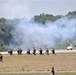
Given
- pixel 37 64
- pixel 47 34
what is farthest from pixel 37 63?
pixel 47 34

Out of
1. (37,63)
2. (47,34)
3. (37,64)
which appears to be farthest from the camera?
(47,34)

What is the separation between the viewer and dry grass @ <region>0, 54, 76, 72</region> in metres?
57.6

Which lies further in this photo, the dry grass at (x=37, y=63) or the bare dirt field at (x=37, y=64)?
the dry grass at (x=37, y=63)

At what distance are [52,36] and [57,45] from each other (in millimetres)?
12545

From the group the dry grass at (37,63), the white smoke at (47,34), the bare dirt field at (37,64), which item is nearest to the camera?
the bare dirt field at (37,64)

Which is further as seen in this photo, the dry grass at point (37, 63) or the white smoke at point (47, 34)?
the white smoke at point (47, 34)

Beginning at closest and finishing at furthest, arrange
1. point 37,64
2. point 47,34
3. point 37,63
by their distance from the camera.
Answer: point 37,64
point 37,63
point 47,34

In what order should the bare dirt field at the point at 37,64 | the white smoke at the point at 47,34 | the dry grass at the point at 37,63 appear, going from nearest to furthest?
the bare dirt field at the point at 37,64 < the dry grass at the point at 37,63 < the white smoke at the point at 47,34

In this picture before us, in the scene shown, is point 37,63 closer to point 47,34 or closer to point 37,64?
point 37,64

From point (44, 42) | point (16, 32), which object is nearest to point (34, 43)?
point (44, 42)

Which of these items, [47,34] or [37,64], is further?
[47,34]

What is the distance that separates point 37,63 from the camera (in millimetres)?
63094

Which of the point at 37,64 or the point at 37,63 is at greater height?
the point at 37,63

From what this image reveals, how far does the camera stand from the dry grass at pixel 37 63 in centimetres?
5756
